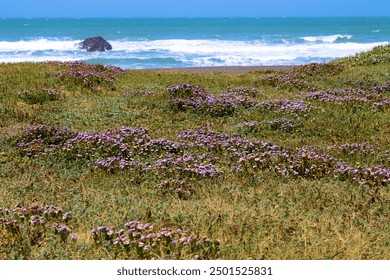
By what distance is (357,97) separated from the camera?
1563 cm

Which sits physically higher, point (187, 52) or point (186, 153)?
point (187, 52)

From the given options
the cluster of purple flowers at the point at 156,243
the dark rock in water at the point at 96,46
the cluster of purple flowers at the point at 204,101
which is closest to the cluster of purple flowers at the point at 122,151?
the cluster of purple flowers at the point at 156,243

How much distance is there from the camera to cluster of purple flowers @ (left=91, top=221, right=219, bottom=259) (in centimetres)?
537

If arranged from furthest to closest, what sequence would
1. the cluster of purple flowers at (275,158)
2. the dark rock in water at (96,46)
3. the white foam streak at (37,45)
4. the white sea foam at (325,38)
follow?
the white sea foam at (325,38), the white foam streak at (37,45), the dark rock in water at (96,46), the cluster of purple flowers at (275,158)

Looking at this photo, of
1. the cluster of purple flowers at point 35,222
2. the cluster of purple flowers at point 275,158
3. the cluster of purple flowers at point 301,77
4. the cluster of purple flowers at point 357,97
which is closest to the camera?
the cluster of purple flowers at point 35,222

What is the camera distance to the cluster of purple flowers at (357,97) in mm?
14977

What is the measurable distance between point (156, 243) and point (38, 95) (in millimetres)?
12488

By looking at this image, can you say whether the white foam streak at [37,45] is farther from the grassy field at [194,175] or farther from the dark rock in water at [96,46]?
the grassy field at [194,175]

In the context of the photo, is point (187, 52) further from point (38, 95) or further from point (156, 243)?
point (156, 243)

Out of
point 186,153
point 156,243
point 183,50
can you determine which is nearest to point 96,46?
point 183,50

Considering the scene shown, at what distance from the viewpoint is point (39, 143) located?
36.1 feet

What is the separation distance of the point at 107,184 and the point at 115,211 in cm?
176

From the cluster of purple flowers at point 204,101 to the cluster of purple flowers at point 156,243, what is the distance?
9100 millimetres

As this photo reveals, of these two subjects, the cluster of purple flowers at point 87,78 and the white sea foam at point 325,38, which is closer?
the cluster of purple flowers at point 87,78
